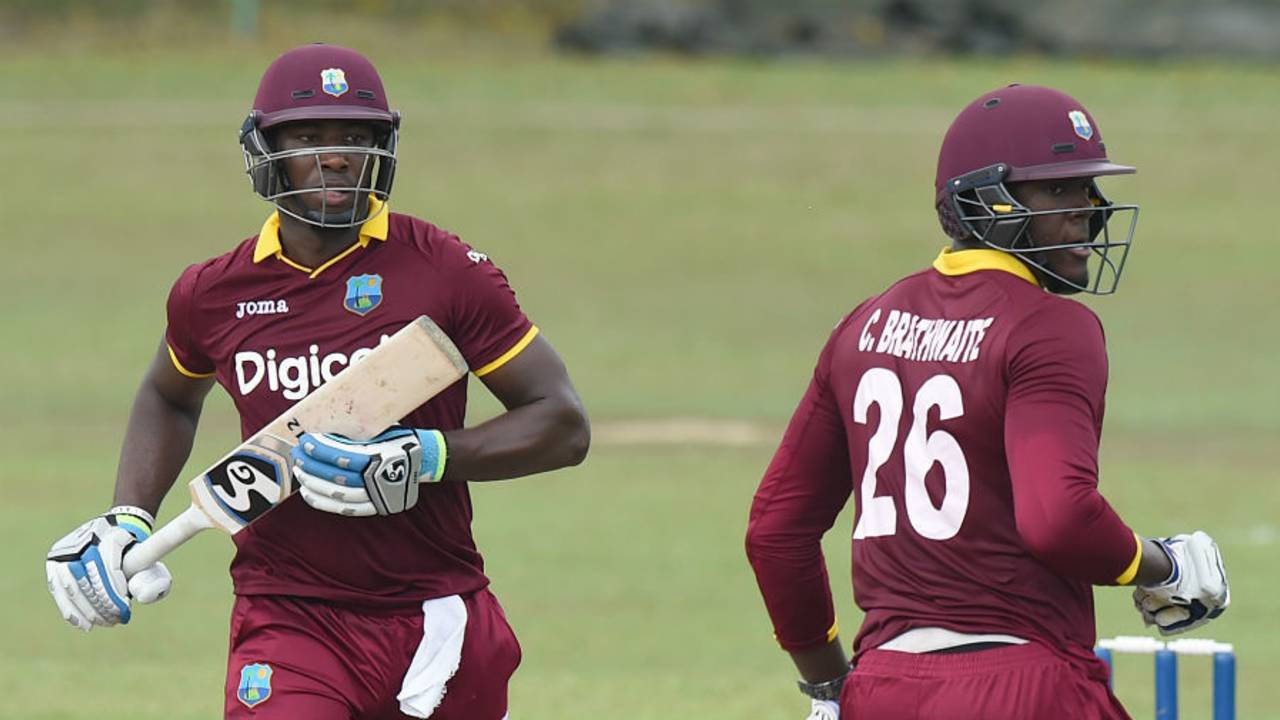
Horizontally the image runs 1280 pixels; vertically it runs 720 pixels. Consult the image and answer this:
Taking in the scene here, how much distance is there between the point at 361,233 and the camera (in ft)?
16.4

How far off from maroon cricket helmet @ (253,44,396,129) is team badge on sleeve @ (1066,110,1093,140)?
4.92 feet

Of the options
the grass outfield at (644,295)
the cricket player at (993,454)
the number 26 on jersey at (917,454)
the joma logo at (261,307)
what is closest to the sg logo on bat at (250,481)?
the joma logo at (261,307)

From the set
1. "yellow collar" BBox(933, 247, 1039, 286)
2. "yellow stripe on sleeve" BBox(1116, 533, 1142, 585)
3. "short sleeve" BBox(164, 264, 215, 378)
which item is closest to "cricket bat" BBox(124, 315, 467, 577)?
"short sleeve" BBox(164, 264, 215, 378)

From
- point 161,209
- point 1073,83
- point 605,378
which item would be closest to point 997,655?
point 605,378

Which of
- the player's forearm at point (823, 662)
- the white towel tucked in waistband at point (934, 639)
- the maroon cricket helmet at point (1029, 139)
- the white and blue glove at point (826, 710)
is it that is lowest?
the white and blue glove at point (826, 710)

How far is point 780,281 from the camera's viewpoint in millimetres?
20141

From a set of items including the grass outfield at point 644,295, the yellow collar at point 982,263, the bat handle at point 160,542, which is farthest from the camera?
the grass outfield at point 644,295

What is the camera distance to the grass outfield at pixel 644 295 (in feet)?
30.6

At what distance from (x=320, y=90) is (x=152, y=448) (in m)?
0.92

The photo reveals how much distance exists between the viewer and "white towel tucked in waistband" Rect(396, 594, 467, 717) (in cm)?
482

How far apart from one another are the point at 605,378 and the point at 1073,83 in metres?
11.1

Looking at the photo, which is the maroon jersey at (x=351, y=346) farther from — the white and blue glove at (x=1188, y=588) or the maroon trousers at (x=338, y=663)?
the white and blue glove at (x=1188, y=588)

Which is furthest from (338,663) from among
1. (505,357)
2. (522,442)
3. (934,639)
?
(934,639)

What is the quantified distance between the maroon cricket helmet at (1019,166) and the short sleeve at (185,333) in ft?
5.41
